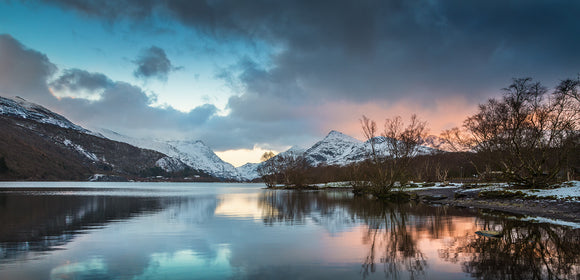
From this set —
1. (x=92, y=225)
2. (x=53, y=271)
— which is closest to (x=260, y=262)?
(x=53, y=271)

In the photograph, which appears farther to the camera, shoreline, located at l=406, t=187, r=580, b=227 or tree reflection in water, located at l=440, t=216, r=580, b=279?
shoreline, located at l=406, t=187, r=580, b=227

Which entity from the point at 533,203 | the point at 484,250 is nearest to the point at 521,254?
the point at 484,250

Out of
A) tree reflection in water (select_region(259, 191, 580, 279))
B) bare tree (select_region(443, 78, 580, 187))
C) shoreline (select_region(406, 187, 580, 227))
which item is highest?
bare tree (select_region(443, 78, 580, 187))

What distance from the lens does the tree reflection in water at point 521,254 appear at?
35.6ft

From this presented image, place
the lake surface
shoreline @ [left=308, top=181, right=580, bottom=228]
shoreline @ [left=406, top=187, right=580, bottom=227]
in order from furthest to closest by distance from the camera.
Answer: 1. shoreline @ [left=406, top=187, right=580, bottom=227]
2. shoreline @ [left=308, top=181, right=580, bottom=228]
3. the lake surface

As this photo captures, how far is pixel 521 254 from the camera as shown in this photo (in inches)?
528

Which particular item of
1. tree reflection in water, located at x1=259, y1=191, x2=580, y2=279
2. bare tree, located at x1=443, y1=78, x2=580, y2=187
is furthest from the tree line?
tree reflection in water, located at x1=259, y1=191, x2=580, y2=279

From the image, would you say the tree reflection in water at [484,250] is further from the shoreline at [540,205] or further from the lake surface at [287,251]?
the shoreline at [540,205]

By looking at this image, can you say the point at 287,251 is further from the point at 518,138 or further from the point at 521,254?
the point at 518,138

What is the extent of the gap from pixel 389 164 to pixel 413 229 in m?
39.1

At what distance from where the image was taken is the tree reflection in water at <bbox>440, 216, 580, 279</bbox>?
10.9 m

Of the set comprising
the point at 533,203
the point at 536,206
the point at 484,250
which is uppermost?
the point at 484,250

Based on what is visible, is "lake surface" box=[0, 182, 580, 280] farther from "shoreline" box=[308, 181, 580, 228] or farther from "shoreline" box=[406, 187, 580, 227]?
"shoreline" box=[406, 187, 580, 227]

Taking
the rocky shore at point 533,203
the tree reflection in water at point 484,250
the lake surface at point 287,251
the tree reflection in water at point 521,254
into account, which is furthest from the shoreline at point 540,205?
the tree reflection in water at point 521,254
